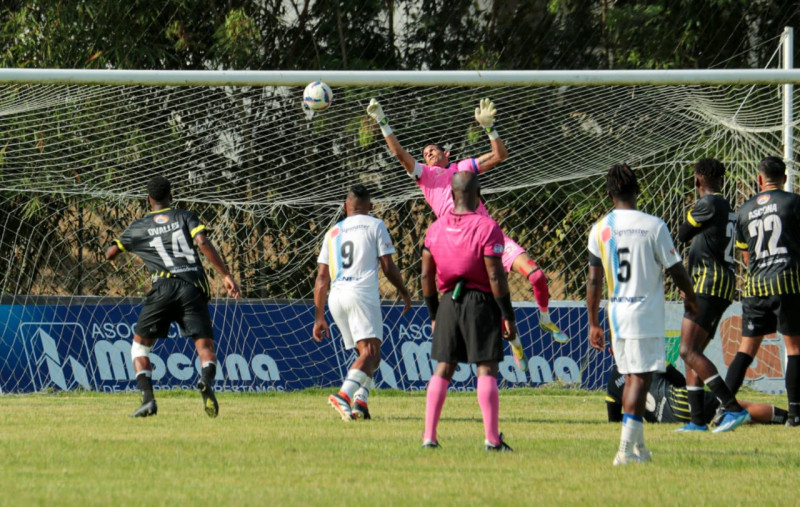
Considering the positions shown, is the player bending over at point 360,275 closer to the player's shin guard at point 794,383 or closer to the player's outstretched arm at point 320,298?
the player's outstretched arm at point 320,298

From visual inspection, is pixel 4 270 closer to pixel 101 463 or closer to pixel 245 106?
pixel 245 106

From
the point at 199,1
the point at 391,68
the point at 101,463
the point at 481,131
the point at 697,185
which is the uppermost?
the point at 199,1

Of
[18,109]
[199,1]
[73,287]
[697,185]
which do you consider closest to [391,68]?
[199,1]

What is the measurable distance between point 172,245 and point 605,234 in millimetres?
4300

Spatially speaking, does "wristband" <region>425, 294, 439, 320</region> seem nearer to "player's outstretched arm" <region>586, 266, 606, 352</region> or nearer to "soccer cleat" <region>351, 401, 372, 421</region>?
"player's outstretched arm" <region>586, 266, 606, 352</region>

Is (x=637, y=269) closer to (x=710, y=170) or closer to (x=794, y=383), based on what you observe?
(x=710, y=170)

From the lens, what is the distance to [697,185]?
9.09 meters

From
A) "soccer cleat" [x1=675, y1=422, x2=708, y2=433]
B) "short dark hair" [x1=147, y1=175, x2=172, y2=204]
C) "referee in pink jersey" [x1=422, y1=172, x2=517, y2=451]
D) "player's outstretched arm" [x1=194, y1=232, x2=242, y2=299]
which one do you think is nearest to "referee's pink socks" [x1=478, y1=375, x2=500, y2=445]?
"referee in pink jersey" [x1=422, y1=172, x2=517, y2=451]

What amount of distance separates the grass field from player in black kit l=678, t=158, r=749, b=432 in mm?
288

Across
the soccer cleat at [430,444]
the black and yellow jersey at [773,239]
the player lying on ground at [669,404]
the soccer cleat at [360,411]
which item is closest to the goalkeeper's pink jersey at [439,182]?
the soccer cleat at [360,411]

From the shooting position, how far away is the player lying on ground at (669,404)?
9.60 meters

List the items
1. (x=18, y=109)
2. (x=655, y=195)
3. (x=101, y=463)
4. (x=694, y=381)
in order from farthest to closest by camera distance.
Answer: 1. (x=655, y=195)
2. (x=18, y=109)
3. (x=694, y=381)
4. (x=101, y=463)

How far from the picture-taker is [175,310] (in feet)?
32.5

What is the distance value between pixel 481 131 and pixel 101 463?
932 centimetres
